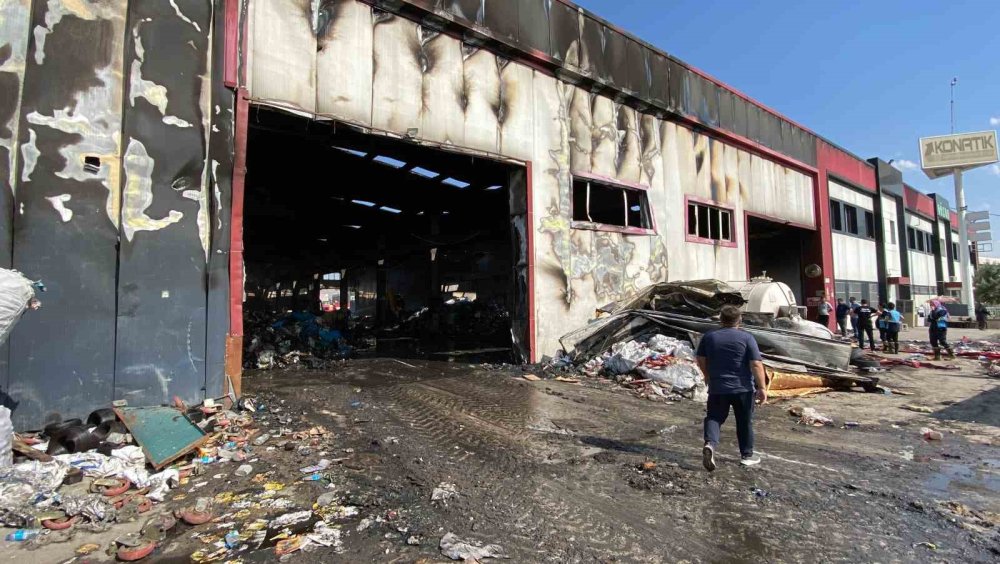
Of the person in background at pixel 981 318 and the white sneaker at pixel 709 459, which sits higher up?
the person in background at pixel 981 318

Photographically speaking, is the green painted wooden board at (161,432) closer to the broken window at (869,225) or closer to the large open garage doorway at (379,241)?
the large open garage doorway at (379,241)

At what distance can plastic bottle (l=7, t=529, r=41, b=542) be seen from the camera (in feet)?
10.3

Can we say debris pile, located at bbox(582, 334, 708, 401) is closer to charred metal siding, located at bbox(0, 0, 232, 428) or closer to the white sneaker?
the white sneaker

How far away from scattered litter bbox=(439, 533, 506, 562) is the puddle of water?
12.6 ft

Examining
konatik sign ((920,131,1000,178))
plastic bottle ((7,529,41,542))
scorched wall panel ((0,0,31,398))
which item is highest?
konatik sign ((920,131,1000,178))

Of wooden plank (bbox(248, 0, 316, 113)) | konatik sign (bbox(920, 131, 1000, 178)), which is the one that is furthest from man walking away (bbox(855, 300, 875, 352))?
konatik sign (bbox(920, 131, 1000, 178))

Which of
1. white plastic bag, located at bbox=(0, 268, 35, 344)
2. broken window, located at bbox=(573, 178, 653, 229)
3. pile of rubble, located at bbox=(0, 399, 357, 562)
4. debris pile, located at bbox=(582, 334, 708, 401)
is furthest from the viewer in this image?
broken window, located at bbox=(573, 178, 653, 229)

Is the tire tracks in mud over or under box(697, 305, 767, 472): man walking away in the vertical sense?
under

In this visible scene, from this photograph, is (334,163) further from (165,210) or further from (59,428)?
(59,428)

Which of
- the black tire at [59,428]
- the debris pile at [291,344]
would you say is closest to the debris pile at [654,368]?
the debris pile at [291,344]

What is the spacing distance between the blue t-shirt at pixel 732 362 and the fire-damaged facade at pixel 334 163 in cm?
575

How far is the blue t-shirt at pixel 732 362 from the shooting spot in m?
4.50

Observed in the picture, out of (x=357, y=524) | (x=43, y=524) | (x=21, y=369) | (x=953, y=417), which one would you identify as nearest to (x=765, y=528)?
(x=357, y=524)

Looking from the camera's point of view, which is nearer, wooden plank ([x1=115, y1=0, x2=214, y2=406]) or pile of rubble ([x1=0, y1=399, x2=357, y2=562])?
pile of rubble ([x1=0, y1=399, x2=357, y2=562])
